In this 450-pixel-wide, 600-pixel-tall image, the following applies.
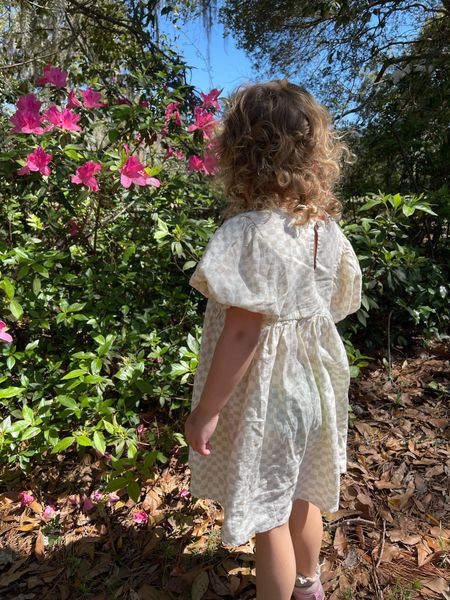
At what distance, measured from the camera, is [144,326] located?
2.09 m

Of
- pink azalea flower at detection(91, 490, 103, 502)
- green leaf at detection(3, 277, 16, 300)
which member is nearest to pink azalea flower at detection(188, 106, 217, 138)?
green leaf at detection(3, 277, 16, 300)

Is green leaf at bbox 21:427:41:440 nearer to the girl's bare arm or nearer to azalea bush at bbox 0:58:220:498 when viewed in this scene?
azalea bush at bbox 0:58:220:498

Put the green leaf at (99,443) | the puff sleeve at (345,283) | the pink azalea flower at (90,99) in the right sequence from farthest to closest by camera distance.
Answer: the pink azalea flower at (90,99) < the green leaf at (99,443) < the puff sleeve at (345,283)

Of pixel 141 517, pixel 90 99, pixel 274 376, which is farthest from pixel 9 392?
pixel 90 99

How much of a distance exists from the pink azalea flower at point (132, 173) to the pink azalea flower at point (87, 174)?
12 cm

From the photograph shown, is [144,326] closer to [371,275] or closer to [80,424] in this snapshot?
[80,424]

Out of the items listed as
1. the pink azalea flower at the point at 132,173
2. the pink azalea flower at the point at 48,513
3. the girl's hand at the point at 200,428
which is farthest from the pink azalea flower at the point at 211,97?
the pink azalea flower at the point at 48,513

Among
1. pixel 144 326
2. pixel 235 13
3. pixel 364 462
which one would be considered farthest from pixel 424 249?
pixel 235 13

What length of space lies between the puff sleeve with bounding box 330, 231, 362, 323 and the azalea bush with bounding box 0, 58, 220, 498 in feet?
2.00

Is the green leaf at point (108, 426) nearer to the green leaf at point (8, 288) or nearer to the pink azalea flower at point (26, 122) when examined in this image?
the green leaf at point (8, 288)

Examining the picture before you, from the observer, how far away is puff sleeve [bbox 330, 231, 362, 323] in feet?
4.32

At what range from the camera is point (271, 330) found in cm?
110

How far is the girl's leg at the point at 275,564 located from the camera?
121cm

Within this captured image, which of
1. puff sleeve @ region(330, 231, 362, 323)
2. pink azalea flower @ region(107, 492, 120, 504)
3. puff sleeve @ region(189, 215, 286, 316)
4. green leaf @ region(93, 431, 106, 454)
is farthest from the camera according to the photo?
pink azalea flower @ region(107, 492, 120, 504)
